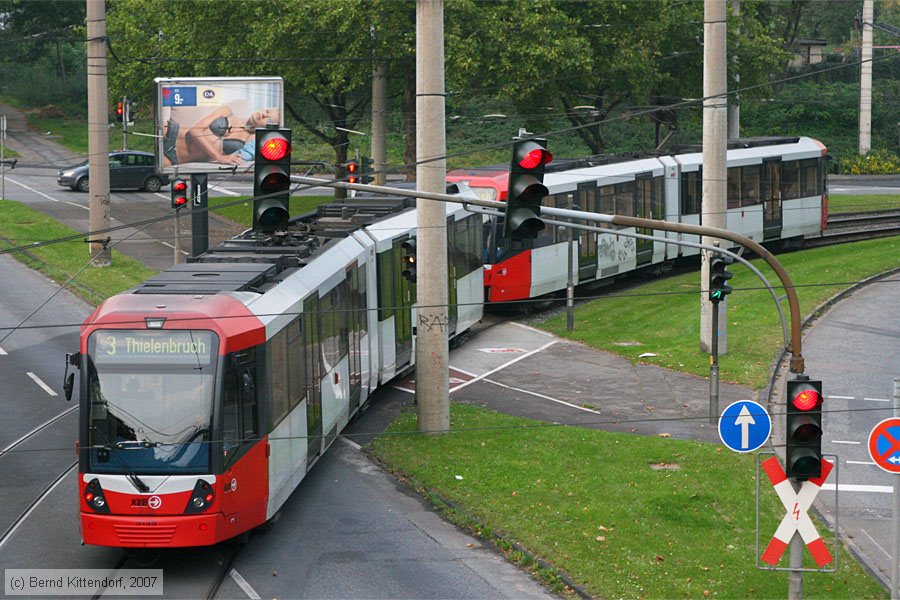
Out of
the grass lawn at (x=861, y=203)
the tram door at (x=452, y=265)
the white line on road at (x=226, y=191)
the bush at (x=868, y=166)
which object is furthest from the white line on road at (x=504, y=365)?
the bush at (x=868, y=166)

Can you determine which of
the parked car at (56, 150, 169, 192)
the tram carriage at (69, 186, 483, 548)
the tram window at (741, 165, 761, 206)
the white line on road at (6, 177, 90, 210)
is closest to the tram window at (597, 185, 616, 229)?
the tram window at (741, 165, 761, 206)

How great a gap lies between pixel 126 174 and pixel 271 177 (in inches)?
1657

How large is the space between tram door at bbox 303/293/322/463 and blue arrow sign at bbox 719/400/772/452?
5.65 meters

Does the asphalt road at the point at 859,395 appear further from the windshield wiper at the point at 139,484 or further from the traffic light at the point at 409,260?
the windshield wiper at the point at 139,484

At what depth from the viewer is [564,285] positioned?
33.8m

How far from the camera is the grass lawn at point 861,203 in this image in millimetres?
47969

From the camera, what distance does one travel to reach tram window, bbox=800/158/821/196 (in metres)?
40.0

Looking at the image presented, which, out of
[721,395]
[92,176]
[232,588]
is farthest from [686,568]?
[92,176]

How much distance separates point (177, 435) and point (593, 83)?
3005 centimetres

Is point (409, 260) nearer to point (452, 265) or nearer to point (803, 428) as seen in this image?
point (452, 265)

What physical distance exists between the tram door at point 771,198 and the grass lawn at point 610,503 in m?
18.2

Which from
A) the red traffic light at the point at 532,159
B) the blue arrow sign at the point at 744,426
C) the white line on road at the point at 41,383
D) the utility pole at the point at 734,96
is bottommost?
the white line on road at the point at 41,383

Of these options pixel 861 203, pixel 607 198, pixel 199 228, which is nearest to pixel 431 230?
pixel 199 228

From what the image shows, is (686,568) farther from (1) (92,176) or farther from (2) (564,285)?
(1) (92,176)
